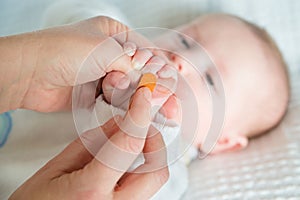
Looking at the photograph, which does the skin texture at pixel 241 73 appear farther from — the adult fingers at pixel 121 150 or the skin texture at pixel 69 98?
the adult fingers at pixel 121 150

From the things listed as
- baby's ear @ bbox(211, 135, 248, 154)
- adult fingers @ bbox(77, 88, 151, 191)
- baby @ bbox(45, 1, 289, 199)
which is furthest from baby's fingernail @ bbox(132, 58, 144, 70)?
baby's ear @ bbox(211, 135, 248, 154)

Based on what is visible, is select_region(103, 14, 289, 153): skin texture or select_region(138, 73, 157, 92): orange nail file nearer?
select_region(138, 73, 157, 92): orange nail file

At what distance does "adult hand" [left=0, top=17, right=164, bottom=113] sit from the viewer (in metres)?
0.71

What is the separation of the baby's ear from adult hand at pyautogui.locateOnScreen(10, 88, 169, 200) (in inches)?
14.2

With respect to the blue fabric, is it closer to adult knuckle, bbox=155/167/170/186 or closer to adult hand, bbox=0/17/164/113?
adult hand, bbox=0/17/164/113

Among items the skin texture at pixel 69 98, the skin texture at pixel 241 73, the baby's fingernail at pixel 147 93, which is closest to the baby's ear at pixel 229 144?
the skin texture at pixel 241 73

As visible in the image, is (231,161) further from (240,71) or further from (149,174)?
(149,174)

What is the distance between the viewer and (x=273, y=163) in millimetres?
940

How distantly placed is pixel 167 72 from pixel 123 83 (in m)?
0.08

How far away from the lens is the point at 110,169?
61cm

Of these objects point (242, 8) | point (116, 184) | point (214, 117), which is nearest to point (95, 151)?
point (116, 184)

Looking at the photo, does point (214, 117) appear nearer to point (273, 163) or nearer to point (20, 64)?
point (273, 163)

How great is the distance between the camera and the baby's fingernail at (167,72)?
73 cm

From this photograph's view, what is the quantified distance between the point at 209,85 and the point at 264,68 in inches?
6.6
